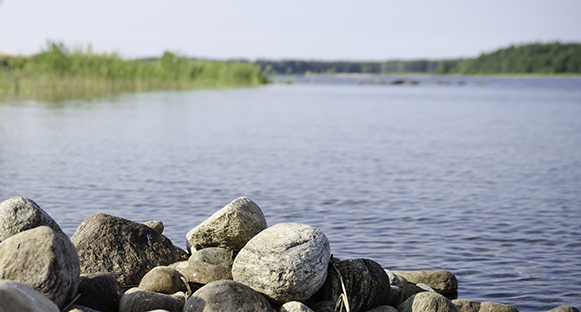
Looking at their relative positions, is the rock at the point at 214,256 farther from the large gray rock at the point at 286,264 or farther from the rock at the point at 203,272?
the large gray rock at the point at 286,264

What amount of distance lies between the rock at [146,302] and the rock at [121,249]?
107 cm

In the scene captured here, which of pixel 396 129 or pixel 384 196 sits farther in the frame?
pixel 396 129

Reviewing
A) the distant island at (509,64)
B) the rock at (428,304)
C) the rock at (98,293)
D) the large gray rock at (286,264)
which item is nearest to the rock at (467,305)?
the rock at (428,304)

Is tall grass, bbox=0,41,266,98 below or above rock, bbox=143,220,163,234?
above

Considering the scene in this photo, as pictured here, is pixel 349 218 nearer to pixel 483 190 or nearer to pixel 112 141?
pixel 483 190

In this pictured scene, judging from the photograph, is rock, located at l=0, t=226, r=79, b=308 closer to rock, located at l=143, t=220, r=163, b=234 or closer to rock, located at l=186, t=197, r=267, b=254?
rock, located at l=186, t=197, r=267, b=254

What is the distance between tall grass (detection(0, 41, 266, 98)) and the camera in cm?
3325

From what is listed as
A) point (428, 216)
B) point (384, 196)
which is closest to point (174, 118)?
point (384, 196)

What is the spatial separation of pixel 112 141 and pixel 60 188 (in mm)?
6146

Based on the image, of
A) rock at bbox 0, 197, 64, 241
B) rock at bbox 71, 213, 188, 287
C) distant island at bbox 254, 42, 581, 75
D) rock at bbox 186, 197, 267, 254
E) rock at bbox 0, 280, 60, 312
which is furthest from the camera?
distant island at bbox 254, 42, 581, 75

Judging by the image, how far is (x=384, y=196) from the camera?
10312 mm

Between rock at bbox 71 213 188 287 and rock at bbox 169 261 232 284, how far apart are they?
1.97 feet

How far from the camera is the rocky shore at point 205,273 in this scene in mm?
4484

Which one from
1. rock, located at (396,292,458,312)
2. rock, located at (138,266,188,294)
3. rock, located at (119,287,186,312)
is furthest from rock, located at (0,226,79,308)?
rock, located at (396,292,458,312)
